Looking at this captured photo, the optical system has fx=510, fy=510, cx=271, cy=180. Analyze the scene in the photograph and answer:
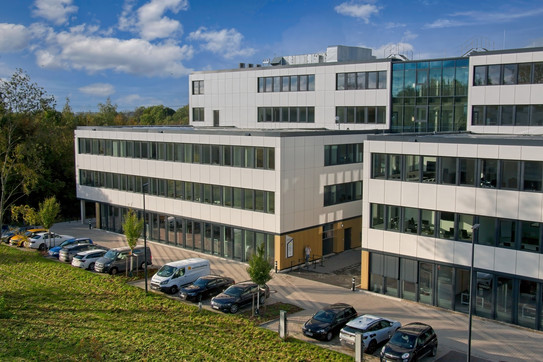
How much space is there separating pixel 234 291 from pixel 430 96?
25.3m

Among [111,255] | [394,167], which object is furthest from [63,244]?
[394,167]

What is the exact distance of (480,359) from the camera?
21.9 meters

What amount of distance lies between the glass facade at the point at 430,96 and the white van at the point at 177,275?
22.3 metres

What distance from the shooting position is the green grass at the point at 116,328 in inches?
900

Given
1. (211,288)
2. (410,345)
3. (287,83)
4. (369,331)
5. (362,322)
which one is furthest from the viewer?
(287,83)

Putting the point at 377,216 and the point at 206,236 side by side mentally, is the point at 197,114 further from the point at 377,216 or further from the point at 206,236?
the point at 377,216

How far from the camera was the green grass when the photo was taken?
22.9m

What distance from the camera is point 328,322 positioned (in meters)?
24.0

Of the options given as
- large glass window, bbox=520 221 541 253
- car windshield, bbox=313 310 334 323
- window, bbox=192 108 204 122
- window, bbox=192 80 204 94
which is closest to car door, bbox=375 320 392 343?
car windshield, bbox=313 310 334 323

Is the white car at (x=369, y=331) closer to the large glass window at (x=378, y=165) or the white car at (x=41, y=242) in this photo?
the large glass window at (x=378, y=165)

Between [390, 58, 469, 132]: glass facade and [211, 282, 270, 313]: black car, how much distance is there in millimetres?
22963

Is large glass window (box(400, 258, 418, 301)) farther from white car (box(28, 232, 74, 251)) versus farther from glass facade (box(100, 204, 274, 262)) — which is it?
white car (box(28, 232, 74, 251))

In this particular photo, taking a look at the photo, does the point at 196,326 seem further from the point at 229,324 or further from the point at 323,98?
the point at 323,98

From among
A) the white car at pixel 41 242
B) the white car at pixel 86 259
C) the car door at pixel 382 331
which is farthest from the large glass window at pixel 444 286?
the white car at pixel 41 242
